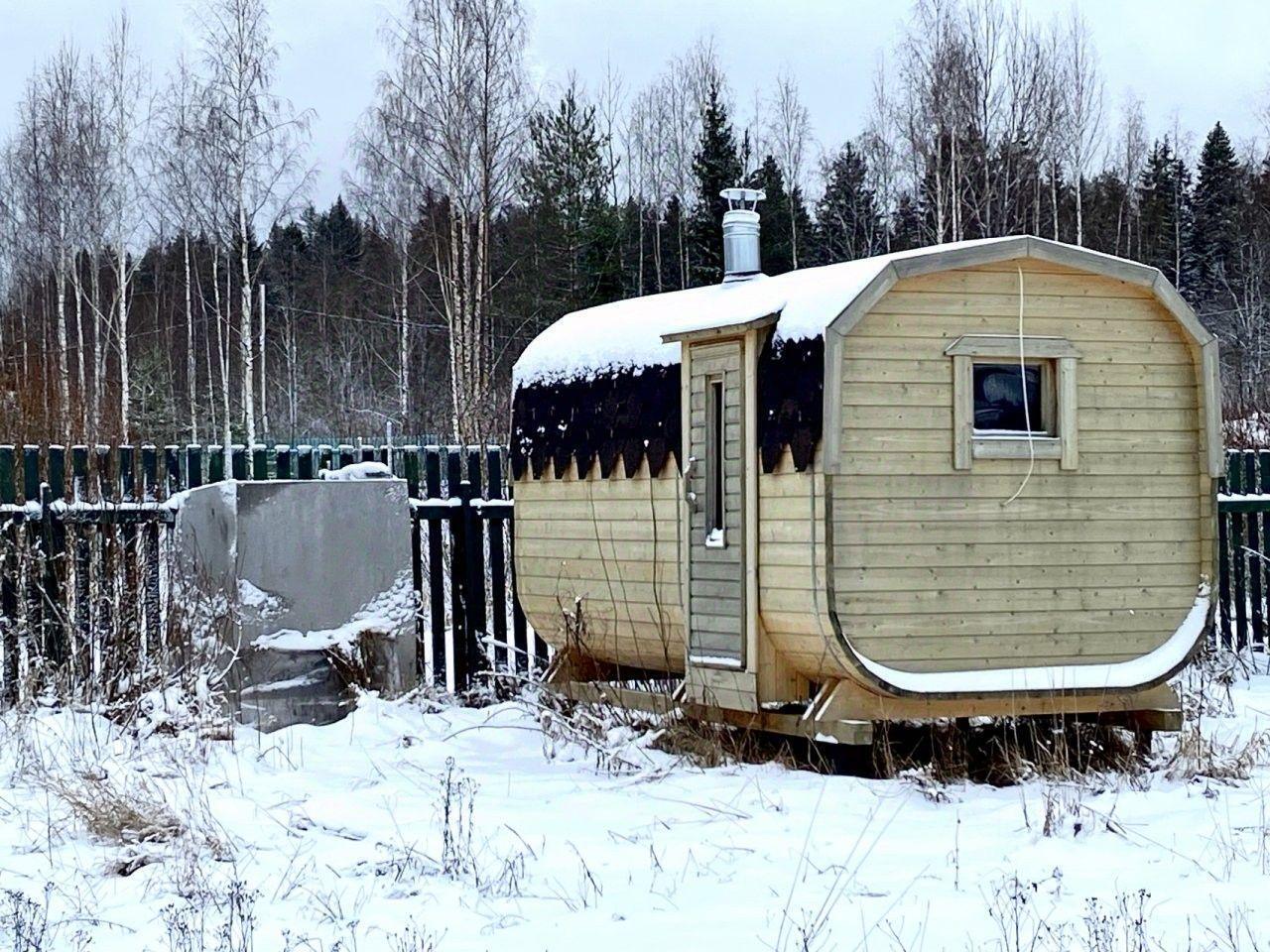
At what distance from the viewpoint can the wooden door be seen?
319 inches

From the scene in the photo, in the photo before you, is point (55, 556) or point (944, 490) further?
point (55, 556)

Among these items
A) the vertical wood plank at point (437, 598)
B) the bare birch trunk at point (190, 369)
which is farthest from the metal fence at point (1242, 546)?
the bare birch trunk at point (190, 369)

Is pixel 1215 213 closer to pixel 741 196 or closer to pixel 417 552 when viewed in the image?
pixel 741 196

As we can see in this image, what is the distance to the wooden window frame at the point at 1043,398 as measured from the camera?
7746mm

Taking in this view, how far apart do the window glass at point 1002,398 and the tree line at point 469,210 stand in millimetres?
9919

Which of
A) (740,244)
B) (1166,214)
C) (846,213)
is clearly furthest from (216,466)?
(1166,214)

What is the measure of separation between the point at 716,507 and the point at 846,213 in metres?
31.8

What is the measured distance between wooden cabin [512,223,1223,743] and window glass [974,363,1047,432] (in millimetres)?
11

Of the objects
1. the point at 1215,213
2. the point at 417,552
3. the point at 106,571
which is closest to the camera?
the point at 106,571

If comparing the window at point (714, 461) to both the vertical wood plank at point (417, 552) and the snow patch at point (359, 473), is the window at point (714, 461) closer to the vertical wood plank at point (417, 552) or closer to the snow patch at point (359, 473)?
the snow patch at point (359, 473)

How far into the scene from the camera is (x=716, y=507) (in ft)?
27.3

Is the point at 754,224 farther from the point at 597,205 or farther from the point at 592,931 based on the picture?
the point at 597,205

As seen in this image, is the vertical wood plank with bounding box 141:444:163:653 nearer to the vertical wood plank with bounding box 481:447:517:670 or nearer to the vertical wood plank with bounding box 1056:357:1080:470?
the vertical wood plank with bounding box 481:447:517:670

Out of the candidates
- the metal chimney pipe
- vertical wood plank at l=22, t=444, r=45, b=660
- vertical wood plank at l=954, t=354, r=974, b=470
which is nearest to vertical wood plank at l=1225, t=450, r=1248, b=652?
the metal chimney pipe
